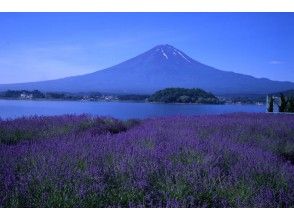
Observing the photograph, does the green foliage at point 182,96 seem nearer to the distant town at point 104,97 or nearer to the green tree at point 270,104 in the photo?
the distant town at point 104,97

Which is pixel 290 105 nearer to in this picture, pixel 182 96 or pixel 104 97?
pixel 182 96

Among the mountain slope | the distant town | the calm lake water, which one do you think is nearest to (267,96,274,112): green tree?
the calm lake water

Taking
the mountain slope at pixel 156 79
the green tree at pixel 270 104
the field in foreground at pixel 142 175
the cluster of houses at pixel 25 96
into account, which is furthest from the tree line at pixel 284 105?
the field in foreground at pixel 142 175

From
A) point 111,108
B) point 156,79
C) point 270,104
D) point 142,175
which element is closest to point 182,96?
point 156,79
